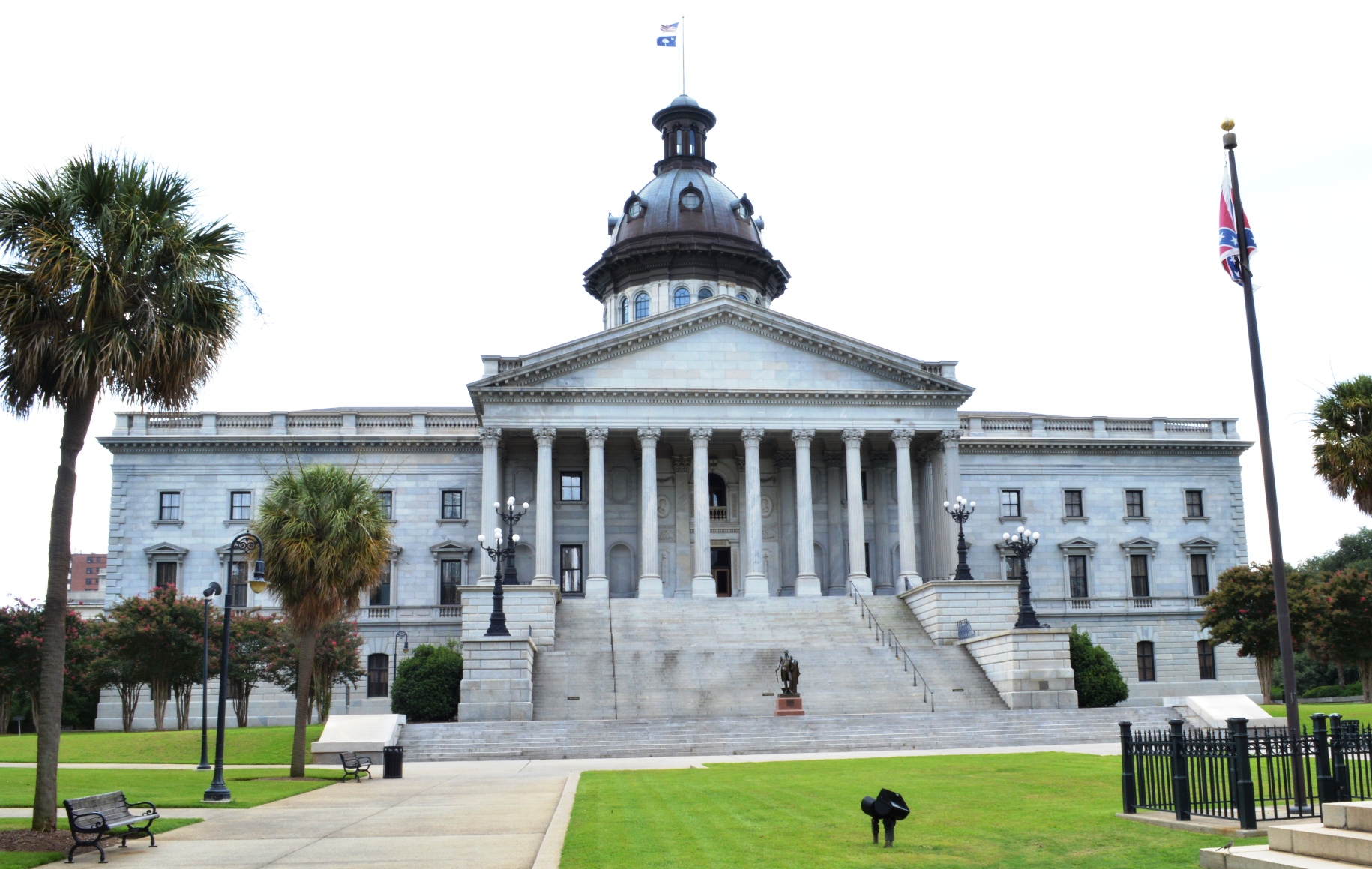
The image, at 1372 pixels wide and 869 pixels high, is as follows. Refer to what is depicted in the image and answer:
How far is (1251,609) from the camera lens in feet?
166

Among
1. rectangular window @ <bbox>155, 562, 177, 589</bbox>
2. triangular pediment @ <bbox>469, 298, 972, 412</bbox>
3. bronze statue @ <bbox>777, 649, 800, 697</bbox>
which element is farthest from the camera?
rectangular window @ <bbox>155, 562, 177, 589</bbox>

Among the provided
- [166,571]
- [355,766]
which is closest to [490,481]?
[166,571]

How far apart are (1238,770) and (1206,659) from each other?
5181cm

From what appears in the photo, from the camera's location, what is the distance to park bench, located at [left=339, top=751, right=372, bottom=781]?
91.0ft

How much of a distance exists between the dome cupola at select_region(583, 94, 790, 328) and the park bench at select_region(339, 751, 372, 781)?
41.1m

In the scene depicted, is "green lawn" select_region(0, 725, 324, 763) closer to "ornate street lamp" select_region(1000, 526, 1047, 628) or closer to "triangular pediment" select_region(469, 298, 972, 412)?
"triangular pediment" select_region(469, 298, 972, 412)

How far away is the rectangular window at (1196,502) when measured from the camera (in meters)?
64.4

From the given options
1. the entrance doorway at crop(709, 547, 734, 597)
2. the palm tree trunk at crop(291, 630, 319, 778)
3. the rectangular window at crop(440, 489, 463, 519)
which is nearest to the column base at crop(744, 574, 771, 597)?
the entrance doorway at crop(709, 547, 734, 597)

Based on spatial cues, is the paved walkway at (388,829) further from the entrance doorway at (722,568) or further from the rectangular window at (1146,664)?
the rectangular window at (1146,664)

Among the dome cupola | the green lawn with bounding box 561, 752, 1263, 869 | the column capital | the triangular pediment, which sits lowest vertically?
the green lawn with bounding box 561, 752, 1263, 869

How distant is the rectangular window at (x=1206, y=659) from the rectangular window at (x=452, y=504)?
3612 cm

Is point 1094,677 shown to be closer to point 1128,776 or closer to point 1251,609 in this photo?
point 1251,609

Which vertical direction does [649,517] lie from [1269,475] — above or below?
above

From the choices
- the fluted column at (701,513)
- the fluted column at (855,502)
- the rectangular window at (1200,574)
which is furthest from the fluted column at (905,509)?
the rectangular window at (1200,574)
